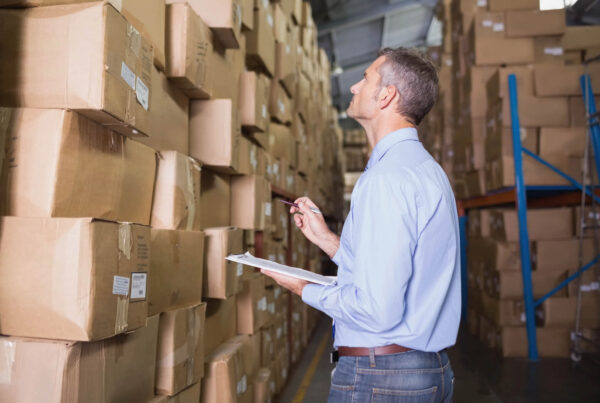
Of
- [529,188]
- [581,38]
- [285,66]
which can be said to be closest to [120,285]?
[285,66]

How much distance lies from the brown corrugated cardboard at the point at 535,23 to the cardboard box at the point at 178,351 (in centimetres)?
482

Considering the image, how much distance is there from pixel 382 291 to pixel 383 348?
0.21m

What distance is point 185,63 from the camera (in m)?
2.12

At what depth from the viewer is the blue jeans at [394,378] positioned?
132 cm

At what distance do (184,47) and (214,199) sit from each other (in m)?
0.90

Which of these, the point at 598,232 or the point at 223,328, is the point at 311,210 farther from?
the point at 598,232

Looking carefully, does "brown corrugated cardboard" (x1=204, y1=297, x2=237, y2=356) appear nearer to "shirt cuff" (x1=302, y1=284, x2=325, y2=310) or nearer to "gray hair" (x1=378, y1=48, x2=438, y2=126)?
"shirt cuff" (x1=302, y1=284, x2=325, y2=310)

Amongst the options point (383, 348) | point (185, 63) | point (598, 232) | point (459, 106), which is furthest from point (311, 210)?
point (459, 106)

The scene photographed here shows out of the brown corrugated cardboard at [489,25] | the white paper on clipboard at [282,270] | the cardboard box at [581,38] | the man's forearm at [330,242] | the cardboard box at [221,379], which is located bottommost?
the cardboard box at [221,379]

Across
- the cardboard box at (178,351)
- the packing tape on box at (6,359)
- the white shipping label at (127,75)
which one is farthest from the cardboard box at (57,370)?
the white shipping label at (127,75)

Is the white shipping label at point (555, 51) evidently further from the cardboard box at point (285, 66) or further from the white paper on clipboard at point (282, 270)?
the white paper on clipboard at point (282, 270)

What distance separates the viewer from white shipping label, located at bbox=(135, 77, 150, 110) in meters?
1.55

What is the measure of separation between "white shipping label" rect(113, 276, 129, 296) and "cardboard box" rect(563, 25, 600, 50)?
5.57 meters

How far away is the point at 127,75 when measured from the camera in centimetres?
147
